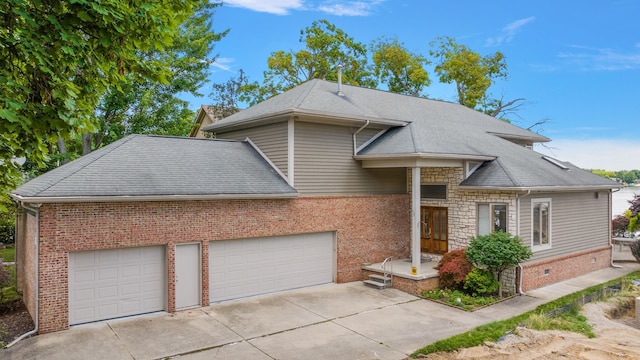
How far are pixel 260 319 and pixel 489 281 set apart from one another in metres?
6.80

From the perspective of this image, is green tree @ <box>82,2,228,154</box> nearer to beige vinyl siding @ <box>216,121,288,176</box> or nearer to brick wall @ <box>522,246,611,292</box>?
beige vinyl siding @ <box>216,121,288,176</box>

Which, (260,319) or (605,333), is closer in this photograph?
(605,333)

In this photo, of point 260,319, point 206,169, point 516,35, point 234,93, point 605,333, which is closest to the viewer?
point 605,333

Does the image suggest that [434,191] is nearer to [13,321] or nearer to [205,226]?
[205,226]

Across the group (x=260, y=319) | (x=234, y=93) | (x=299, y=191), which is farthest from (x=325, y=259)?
(x=234, y=93)

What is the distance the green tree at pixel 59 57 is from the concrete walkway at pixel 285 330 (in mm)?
4166

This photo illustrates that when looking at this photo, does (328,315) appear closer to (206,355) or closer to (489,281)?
(206,355)

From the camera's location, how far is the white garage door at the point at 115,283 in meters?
9.64

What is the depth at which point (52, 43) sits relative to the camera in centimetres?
534

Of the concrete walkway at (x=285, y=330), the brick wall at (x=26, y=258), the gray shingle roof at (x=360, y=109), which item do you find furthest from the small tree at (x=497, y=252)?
the brick wall at (x=26, y=258)

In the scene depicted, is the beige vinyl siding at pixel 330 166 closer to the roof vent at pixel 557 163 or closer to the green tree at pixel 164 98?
the roof vent at pixel 557 163

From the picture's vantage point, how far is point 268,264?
12.5m

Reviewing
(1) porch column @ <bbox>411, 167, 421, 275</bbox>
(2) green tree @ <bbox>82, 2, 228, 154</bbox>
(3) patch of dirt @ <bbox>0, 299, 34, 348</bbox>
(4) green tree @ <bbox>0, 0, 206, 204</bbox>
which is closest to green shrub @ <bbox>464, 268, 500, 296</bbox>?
(1) porch column @ <bbox>411, 167, 421, 275</bbox>

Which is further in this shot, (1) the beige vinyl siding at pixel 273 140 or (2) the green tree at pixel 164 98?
(2) the green tree at pixel 164 98
